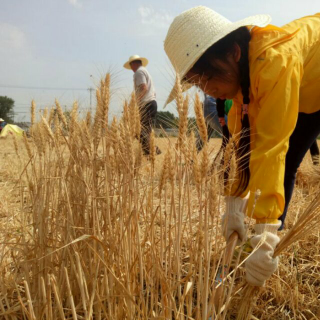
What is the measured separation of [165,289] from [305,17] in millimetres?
1346

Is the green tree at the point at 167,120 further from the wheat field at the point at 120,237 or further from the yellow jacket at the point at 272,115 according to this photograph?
the yellow jacket at the point at 272,115

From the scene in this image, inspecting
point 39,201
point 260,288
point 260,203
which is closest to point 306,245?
point 260,288

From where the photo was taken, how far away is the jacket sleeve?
1.18 meters

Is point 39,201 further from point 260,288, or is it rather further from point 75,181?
point 260,288

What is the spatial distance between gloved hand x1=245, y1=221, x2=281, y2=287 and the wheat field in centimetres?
6

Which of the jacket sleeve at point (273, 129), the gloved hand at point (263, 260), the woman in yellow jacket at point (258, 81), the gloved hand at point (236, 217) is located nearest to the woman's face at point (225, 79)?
the woman in yellow jacket at point (258, 81)

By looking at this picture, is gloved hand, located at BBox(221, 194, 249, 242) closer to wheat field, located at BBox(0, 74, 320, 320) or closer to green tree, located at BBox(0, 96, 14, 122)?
wheat field, located at BBox(0, 74, 320, 320)

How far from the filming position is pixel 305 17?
164cm

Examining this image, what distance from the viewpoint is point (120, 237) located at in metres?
1.08

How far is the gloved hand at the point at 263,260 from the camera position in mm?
1157

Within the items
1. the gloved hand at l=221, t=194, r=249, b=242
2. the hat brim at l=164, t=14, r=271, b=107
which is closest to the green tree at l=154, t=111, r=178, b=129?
the hat brim at l=164, t=14, r=271, b=107

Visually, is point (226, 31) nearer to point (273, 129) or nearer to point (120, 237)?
point (273, 129)

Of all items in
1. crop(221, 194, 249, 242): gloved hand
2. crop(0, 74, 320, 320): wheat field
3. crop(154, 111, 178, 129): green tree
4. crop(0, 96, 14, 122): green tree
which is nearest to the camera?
crop(0, 74, 320, 320): wheat field

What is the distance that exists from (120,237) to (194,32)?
2.57 ft
